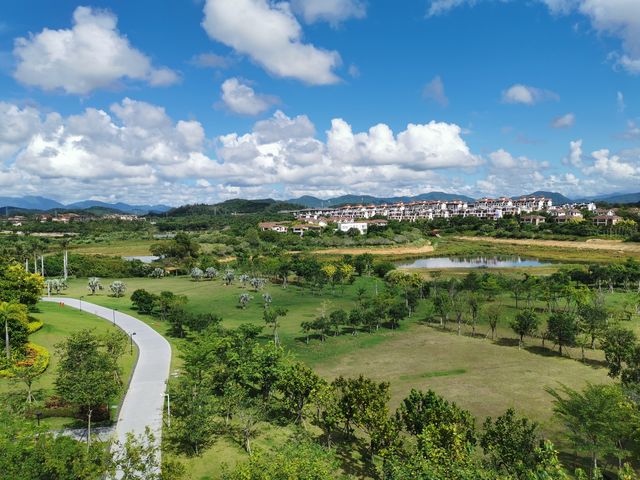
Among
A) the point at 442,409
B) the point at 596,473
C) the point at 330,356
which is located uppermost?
the point at 596,473

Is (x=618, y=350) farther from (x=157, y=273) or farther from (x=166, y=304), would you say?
(x=157, y=273)

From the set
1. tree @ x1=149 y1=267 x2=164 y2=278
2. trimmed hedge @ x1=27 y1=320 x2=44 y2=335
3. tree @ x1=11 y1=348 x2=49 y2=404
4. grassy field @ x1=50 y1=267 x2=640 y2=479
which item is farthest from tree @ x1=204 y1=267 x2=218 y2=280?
tree @ x1=11 y1=348 x2=49 y2=404

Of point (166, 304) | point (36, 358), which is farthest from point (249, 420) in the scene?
point (166, 304)

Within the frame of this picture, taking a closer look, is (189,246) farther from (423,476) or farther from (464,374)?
(423,476)


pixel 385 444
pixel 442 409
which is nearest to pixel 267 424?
pixel 385 444

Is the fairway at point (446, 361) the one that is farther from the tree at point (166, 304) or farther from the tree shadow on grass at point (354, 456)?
the tree shadow on grass at point (354, 456)
